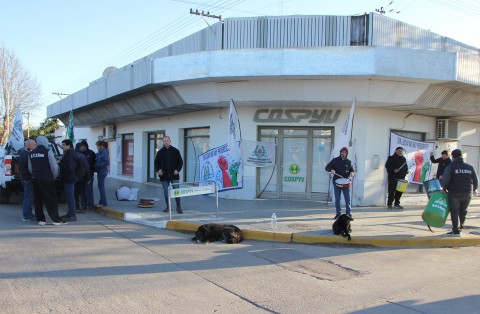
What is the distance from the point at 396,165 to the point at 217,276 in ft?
27.1

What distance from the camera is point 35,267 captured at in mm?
5664

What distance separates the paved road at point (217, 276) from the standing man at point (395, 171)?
4.23m

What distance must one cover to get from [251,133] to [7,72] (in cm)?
3404

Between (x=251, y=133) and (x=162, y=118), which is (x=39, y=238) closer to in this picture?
(x=251, y=133)

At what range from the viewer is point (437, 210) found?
8.54 m

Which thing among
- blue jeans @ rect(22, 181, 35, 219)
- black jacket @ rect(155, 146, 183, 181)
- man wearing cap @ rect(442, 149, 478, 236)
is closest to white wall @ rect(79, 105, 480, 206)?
black jacket @ rect(155, 146, 183, 181)

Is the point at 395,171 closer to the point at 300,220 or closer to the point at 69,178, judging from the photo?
the point at 300,220

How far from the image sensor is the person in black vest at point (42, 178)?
342 inches

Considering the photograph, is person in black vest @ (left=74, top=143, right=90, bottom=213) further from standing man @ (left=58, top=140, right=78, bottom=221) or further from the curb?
the curb

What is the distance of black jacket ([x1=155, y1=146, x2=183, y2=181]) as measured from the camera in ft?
33.4

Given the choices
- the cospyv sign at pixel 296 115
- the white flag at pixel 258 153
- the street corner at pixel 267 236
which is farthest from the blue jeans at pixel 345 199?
the cospyv sign at pixel 296 115

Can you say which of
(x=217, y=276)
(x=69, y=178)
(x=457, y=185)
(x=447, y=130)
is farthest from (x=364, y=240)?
(x=447, y=130)

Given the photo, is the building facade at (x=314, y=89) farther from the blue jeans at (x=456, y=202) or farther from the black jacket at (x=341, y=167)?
the blue jeans at (x=456, y=202)

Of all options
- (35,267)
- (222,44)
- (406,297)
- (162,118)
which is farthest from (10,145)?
(406,297)
